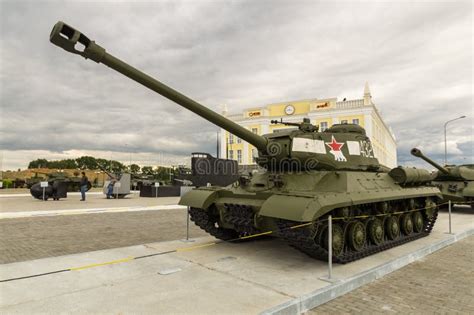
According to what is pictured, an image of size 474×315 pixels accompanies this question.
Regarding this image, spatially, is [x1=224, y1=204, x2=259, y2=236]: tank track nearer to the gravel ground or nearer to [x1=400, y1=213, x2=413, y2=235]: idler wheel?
the gravel ground

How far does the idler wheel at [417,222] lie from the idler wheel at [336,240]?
4.19 meters

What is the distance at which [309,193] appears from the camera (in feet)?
21.4

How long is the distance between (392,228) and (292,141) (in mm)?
3514

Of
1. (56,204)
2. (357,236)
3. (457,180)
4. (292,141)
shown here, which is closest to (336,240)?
(357,236)

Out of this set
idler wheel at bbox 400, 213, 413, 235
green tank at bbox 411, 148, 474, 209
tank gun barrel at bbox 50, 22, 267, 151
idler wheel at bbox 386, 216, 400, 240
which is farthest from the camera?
green tank at bbox 411, 148, 474, 209

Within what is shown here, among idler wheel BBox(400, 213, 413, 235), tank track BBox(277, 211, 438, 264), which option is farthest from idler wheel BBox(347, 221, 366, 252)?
idler wheel BBox(400, 213, 413, 235)

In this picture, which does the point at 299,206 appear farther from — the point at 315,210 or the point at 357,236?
the point at 357,236

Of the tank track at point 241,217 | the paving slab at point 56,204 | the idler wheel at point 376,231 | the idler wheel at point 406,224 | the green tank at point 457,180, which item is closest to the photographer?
the tank track at point 241,217

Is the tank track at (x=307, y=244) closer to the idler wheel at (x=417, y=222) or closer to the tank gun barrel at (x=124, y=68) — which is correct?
the tank gun barrel at (x=124, y=68)

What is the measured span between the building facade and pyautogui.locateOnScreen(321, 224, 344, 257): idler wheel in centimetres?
2961

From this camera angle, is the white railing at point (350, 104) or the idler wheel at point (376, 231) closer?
the idler wheel at point (376, 231)

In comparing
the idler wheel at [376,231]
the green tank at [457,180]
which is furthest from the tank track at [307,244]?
the green tank at [457,180]

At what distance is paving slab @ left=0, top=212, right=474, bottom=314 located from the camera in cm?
459

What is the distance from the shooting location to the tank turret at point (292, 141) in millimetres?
6008
